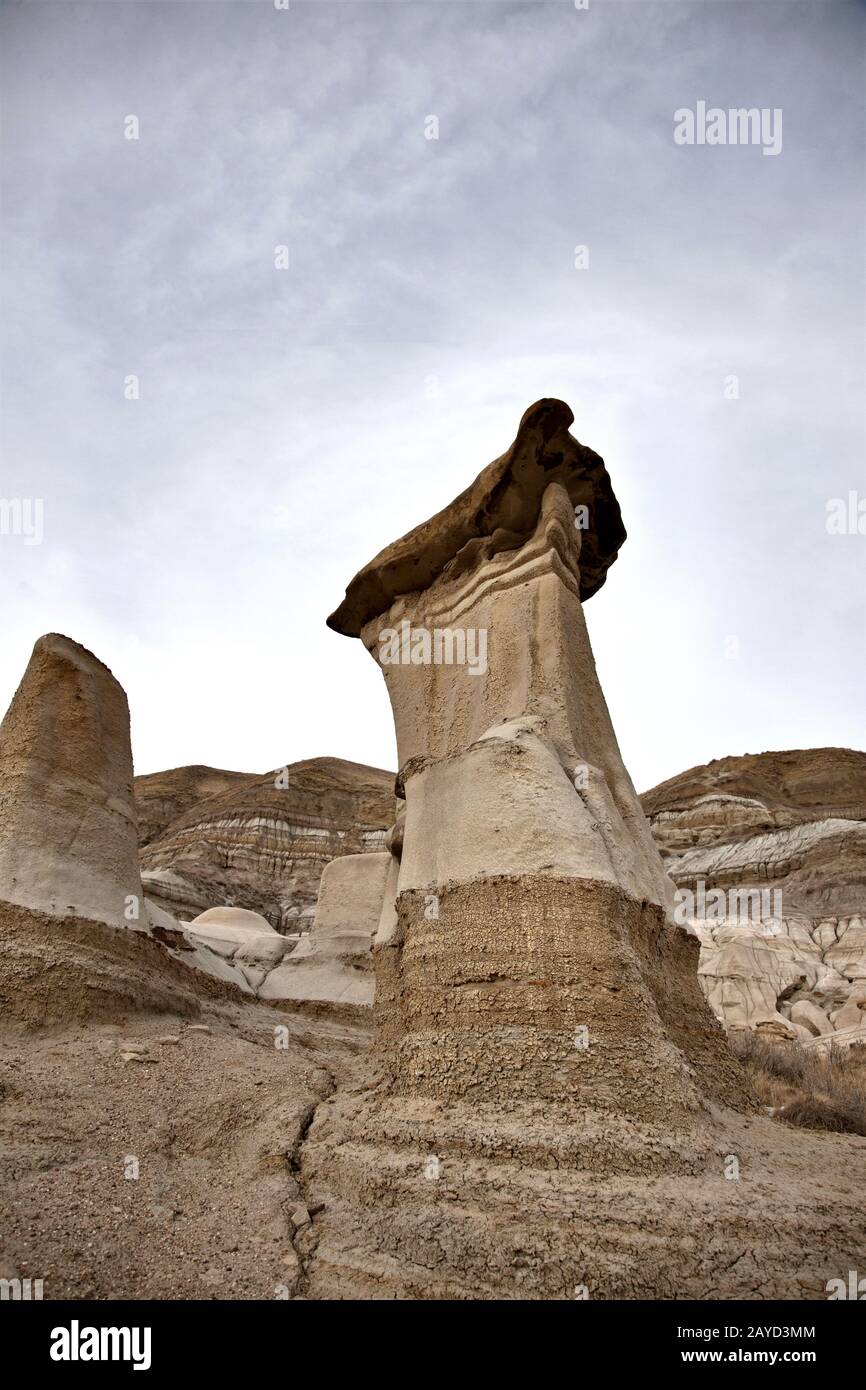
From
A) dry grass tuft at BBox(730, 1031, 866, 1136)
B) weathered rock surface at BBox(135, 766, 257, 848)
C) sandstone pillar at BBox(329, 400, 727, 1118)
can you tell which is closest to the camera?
sandstone pillar at BBox(329, 400, 727, 1118)

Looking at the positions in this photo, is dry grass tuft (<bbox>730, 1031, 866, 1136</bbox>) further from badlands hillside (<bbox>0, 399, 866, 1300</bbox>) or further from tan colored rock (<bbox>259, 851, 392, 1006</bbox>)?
tan colored rock (<bbox>259, 851, 392, 1006</bbox>)

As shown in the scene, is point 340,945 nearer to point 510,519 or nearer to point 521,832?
point 510,519

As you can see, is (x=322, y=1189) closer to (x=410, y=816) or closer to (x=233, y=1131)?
(x=233, y=1131)

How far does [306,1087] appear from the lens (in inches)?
175

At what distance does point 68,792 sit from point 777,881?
19.8 metres

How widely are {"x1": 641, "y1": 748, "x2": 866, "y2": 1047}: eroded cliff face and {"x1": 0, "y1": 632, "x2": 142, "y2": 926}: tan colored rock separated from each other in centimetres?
978

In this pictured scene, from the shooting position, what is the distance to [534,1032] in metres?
3.52

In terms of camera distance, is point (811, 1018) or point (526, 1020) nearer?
point (526, 1020)

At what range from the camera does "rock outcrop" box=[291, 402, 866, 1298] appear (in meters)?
2.73

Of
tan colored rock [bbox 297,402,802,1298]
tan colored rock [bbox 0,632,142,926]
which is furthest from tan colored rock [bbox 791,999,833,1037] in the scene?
tan colored rock [bbox 0,632,142,926]

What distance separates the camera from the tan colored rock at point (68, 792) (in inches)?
219

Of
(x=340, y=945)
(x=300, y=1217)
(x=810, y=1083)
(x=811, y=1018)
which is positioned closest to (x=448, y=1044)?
(x=300, y=1217)

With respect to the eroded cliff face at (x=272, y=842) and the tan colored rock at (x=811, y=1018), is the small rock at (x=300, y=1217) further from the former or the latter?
the eroded cliff face at (x=272, y=842)
